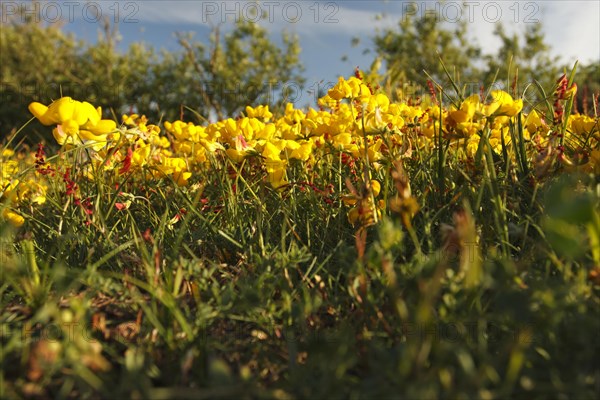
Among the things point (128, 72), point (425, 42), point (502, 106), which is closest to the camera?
point (502, 106)

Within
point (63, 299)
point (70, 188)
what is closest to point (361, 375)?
point (63, 299)

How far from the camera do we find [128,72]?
42.9ft

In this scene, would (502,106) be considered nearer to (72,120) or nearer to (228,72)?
(72,120)

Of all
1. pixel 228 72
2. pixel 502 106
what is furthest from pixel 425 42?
pixel 502 106

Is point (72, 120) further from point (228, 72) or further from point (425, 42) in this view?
point (425, 42)

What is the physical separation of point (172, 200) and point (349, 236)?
0.72m

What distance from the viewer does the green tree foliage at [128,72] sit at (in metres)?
12.4

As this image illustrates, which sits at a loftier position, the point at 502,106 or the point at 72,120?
the point at 502,106

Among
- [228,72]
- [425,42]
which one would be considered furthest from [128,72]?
[425,42]

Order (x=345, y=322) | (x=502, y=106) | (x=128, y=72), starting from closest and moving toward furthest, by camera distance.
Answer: (x=345, y=322) < (x=502, y=106) < (x=128, y=72)

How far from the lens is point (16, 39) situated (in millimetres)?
14891

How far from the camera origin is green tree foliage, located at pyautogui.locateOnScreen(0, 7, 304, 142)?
488 inches

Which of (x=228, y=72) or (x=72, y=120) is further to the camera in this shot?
(x=228, y=72)

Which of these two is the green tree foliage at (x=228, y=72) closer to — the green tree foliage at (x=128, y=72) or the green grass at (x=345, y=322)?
the green tree foliage at (x=128, y=72)
